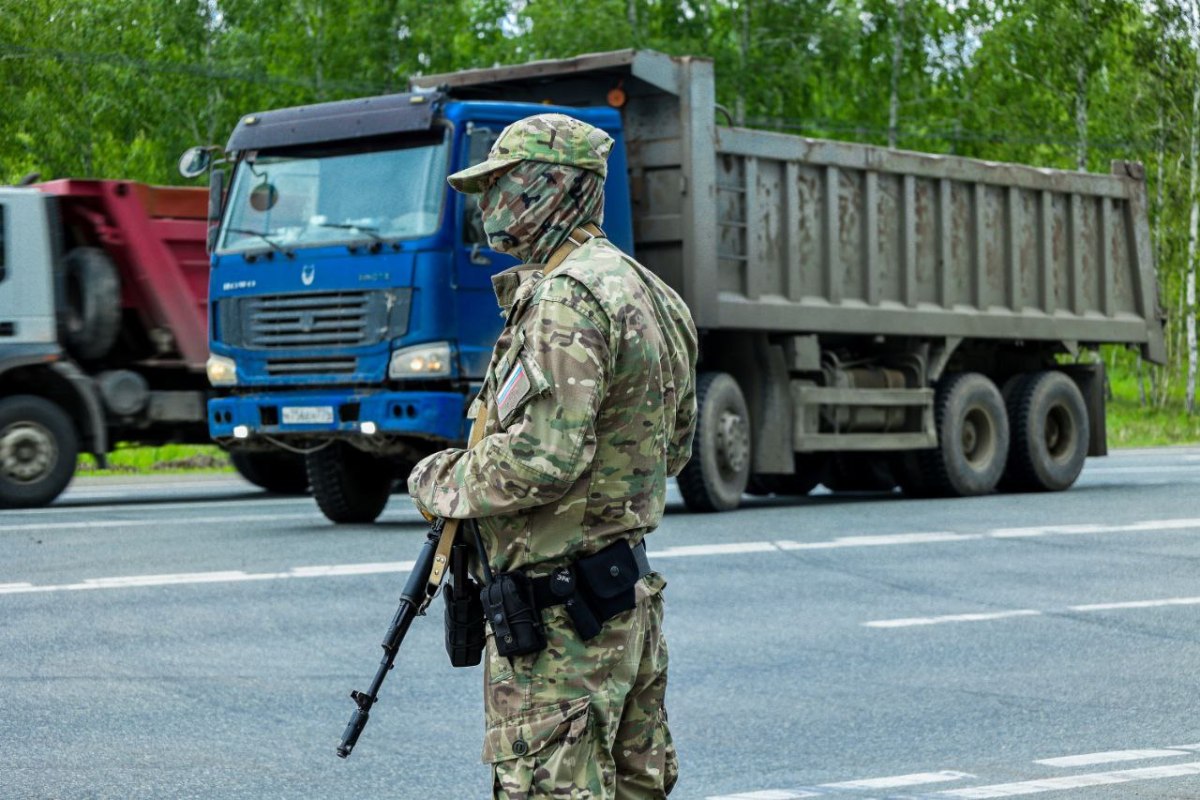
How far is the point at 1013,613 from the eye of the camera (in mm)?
9914

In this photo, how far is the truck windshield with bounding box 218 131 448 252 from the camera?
13.3m

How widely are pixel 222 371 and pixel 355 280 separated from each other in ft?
4.20

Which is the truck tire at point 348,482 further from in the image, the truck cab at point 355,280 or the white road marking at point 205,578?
the white road marking at point 205,578

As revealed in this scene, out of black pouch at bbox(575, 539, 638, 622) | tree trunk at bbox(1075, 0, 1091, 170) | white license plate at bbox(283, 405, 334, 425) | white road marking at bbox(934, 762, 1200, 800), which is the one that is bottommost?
white road marking at bbox(934, 762, 1200, 800)

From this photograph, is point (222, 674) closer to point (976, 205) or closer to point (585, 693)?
point (585, 693)

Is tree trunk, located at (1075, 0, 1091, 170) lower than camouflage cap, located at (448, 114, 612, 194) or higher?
higher

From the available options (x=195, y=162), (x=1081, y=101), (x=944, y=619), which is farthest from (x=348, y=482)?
(x=1081, y=101)

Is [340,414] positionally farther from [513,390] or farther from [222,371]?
[513,390]

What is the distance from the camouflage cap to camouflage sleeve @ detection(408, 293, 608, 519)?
0.93 ft

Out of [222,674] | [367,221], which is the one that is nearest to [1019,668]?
[222,674]

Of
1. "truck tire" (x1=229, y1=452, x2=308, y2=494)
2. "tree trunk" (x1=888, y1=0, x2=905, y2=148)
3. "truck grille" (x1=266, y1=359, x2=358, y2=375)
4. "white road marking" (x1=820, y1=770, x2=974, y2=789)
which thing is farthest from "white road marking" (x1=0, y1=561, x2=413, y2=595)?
"tree trunk" (x1=888, y1=0, x2=905, y2=148)

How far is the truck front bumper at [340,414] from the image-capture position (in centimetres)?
1284

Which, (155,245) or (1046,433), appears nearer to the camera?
(155,245)

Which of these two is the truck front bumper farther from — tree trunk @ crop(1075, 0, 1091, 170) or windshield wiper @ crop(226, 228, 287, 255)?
tree trunk @ crop(1075, 0, 1091, 170)
